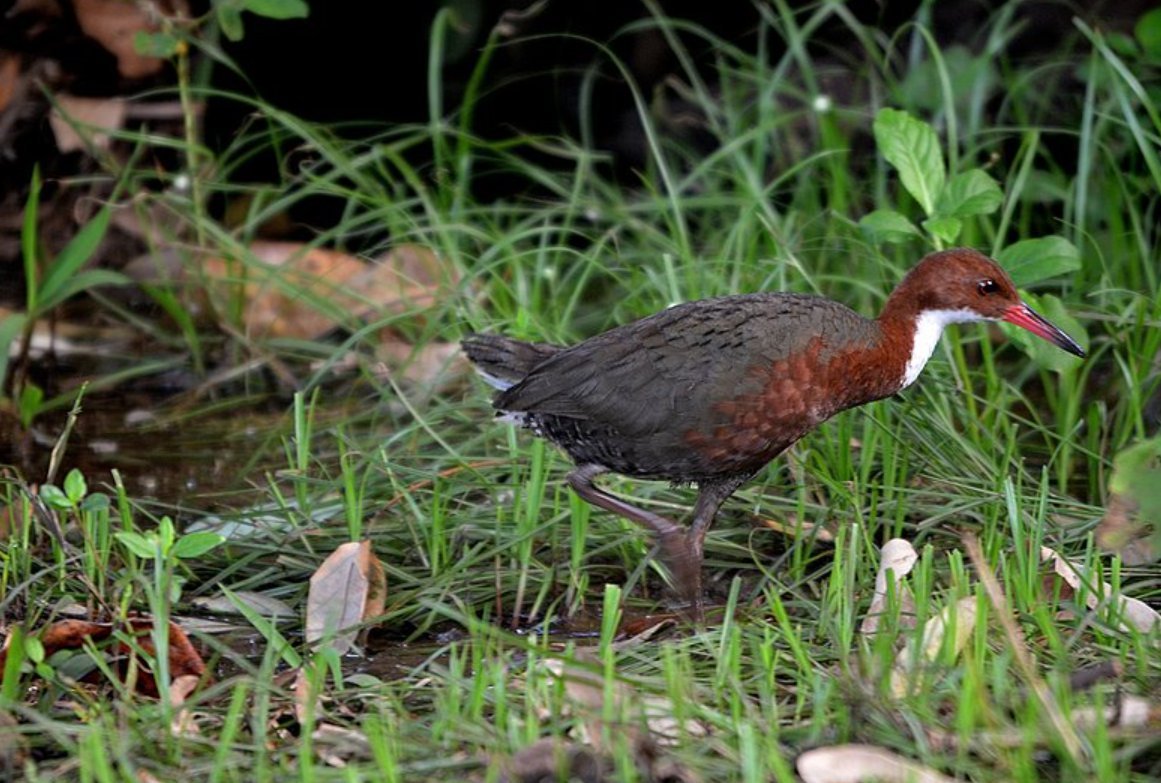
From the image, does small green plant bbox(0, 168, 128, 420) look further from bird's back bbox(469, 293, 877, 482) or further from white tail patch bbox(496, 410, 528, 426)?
bird's back bbox(469, 293, 877, 482)

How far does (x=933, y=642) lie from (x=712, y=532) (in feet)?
3.52

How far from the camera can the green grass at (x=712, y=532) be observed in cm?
283

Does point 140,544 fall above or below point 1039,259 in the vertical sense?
below

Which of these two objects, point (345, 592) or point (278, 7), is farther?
point (278, 7)

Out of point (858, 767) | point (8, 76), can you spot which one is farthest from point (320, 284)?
point (858, 767)

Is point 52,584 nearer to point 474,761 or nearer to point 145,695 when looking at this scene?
point 145,695

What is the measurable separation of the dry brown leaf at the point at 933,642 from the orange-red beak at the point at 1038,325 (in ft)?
3.00

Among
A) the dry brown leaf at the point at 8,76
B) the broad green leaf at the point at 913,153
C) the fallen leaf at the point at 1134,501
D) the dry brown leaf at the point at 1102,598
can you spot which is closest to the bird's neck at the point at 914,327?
the broad green leaf at the point at 913,153

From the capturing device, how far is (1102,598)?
10.9 feet

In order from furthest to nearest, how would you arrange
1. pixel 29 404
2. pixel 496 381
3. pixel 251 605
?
pixel 29 404
pixel 496 381
pixel 251 605

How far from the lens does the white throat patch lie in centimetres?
389

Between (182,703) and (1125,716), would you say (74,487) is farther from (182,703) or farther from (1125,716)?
(1125,716)

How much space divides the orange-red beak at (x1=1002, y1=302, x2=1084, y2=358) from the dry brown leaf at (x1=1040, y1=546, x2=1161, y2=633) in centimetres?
53

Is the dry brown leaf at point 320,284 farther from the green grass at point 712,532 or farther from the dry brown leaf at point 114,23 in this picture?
the dry brown leaf at point 114,23
